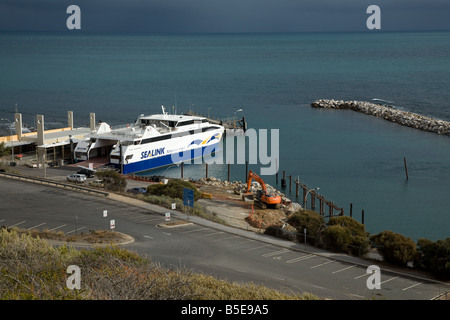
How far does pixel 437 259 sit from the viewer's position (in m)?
25.3

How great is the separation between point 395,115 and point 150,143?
4715 centimetres

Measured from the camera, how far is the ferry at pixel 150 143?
54500 mm

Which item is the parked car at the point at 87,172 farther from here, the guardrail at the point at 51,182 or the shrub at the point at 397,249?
the shrub at the point at 397,249

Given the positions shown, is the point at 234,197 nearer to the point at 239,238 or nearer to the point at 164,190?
the point at 164,190

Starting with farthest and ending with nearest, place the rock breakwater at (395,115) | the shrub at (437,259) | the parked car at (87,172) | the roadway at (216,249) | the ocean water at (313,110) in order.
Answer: the rock breakwater at (395,115)
the ocean water at (313,110)
the parked car at (87,172)
the shrub at (437,259)
the roadway at (216,249)

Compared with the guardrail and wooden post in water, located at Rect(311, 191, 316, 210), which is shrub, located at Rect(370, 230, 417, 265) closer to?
the guardrail

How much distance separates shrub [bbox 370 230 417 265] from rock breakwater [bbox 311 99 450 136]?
181 feet

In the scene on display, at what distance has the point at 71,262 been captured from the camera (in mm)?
19234

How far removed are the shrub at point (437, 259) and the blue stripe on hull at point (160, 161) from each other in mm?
33057

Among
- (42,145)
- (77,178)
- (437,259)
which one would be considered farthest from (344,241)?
(42,145)

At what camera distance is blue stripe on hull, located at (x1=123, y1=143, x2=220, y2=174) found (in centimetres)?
5444

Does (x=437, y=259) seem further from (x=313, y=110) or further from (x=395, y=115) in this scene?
(x=313, y=110)

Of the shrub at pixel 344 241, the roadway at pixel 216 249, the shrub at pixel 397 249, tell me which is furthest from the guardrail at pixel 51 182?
the shrub at pixel 397 249

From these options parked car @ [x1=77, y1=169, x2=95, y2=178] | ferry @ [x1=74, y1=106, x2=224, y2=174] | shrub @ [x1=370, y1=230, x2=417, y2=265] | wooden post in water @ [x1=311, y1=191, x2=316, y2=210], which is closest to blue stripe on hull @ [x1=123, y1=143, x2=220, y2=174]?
ferry @ [x1=74, y1=106, x2=224, y2=174]
